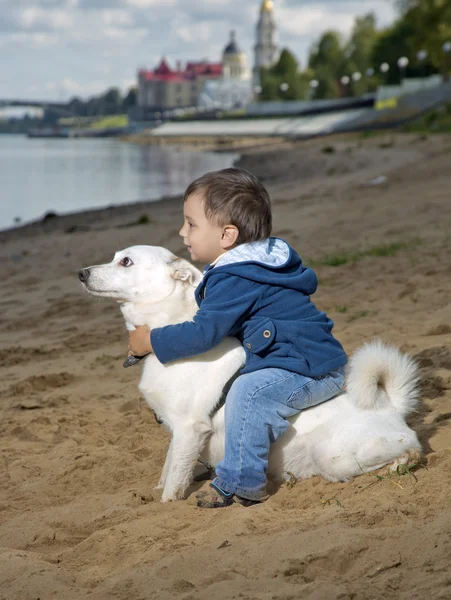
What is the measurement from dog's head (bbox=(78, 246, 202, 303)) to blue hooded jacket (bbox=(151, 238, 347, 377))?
0.57 feet

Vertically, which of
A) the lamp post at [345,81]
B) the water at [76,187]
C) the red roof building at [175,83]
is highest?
the red roof building at [175,83]

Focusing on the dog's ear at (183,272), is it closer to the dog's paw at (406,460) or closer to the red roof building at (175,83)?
the dog's paw at (406,460)

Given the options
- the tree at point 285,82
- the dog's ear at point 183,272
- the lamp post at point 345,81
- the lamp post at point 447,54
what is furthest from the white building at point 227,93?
the dog's ear at point 183,272

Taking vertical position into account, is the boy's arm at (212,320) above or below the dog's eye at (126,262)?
below

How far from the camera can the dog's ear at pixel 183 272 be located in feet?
11.8

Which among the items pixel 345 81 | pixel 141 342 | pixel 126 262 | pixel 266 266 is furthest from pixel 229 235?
pixel 345 81

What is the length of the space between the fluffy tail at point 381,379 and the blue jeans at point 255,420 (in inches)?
8.4

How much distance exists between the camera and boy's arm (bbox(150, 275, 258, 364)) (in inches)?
131

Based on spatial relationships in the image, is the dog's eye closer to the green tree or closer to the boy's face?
the boy's face

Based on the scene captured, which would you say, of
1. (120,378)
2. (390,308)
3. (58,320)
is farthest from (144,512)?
(58,320)

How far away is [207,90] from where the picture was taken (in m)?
175

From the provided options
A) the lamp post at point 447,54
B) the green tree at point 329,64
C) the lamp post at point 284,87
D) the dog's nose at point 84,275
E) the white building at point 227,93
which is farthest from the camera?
the white building at point 227,93

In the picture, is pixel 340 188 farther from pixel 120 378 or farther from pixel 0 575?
pixel 0 575

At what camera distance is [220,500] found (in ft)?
11.2
